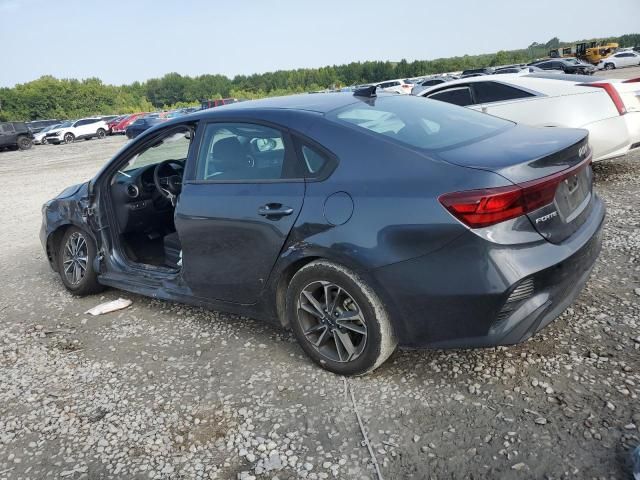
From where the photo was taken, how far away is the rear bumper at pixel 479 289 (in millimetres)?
2406

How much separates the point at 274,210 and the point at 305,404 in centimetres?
110

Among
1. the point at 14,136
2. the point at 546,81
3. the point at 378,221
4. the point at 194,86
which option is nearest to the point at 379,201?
the point at 378,221

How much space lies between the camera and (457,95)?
7363 millimetres

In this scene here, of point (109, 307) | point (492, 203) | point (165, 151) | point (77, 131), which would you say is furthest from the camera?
point (77, 131)

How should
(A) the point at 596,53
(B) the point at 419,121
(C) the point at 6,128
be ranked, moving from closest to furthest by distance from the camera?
(B) the point at 419,121, (C) the point at 6,128, (A) the point at 596,53

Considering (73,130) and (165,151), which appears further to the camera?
(73,130)

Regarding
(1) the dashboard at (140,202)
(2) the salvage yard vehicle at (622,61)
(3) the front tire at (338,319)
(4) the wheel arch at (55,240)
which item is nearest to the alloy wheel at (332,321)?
(3) the front tire at (338,319)

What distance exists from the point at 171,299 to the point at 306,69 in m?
109

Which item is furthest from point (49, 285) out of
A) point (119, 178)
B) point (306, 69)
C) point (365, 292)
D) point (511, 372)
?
point (306, 69)

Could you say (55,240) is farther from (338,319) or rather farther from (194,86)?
(194,86)

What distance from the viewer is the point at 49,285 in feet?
17.7

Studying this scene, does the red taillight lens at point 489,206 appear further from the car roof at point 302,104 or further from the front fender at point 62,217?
the front fender at point 62,217

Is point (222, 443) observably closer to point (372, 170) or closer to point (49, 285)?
point (372, 170)

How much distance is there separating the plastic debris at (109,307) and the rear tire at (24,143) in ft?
102
